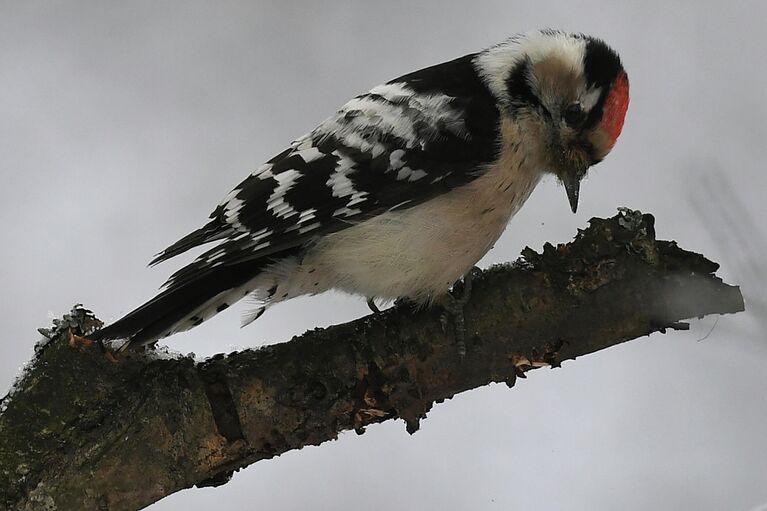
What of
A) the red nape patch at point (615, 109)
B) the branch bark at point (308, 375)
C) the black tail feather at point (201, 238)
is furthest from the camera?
the red nape patch at point (615, 109)

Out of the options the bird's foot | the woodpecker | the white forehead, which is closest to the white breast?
the woodpecker

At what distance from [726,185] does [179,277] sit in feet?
2.55

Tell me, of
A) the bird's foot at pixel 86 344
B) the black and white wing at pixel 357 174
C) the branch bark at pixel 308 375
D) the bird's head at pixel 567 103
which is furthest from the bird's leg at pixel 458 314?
the bird's foot at pixel 86 344

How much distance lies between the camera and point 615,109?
1523 mm

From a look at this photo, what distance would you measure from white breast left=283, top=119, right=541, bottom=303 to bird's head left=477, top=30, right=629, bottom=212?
0.19ft

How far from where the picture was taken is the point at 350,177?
4.80 ft

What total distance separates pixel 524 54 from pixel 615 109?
0.64ft

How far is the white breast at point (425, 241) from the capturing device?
1473 mm

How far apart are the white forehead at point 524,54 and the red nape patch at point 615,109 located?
0.22 ft

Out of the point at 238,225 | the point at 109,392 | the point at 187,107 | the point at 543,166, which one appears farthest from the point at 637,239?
the point at 187,107

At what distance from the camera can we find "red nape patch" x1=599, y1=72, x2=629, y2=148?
4.99 feet

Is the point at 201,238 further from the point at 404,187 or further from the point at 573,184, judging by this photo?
the point at 573,184

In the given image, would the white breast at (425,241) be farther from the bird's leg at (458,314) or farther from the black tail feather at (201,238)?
the black tail feather at (201,238)

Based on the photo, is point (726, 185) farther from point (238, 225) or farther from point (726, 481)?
point (726, 481)
